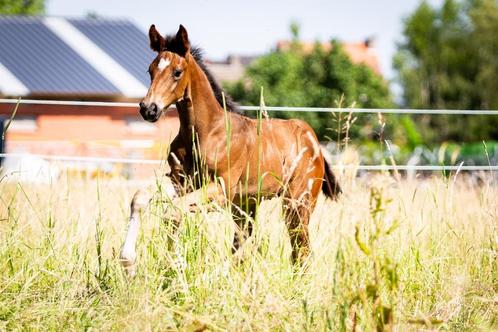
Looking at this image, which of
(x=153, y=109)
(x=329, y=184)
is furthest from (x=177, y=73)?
(x=329, y=184)

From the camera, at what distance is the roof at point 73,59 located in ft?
66.8

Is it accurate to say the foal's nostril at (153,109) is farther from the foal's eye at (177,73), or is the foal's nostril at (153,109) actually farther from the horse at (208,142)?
the foal's eye at (177,73)

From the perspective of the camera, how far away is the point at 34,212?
4.38 m

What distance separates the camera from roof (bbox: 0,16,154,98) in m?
20.4

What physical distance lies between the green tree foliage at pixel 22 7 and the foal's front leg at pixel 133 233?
34837 mm

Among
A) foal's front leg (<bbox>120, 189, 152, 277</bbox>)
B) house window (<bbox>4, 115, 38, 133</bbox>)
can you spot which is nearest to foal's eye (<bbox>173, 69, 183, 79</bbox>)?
foal's front leg (<bbox>120, 189, 152, 277</bbox>)

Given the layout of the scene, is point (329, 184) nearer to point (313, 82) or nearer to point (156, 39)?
point (156, 39)

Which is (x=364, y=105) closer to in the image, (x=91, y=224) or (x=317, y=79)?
(x=317, y=79)

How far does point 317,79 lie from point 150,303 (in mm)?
29073

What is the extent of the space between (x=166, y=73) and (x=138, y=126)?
1716 cm

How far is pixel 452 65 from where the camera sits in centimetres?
4341

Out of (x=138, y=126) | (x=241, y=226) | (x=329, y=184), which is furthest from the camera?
(x=138, y=126)

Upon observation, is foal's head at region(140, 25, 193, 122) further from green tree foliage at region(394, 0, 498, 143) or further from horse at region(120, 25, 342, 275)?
green tree foliage at region(394, 0, 498, 143)

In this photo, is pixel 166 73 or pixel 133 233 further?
pixel 166 73
